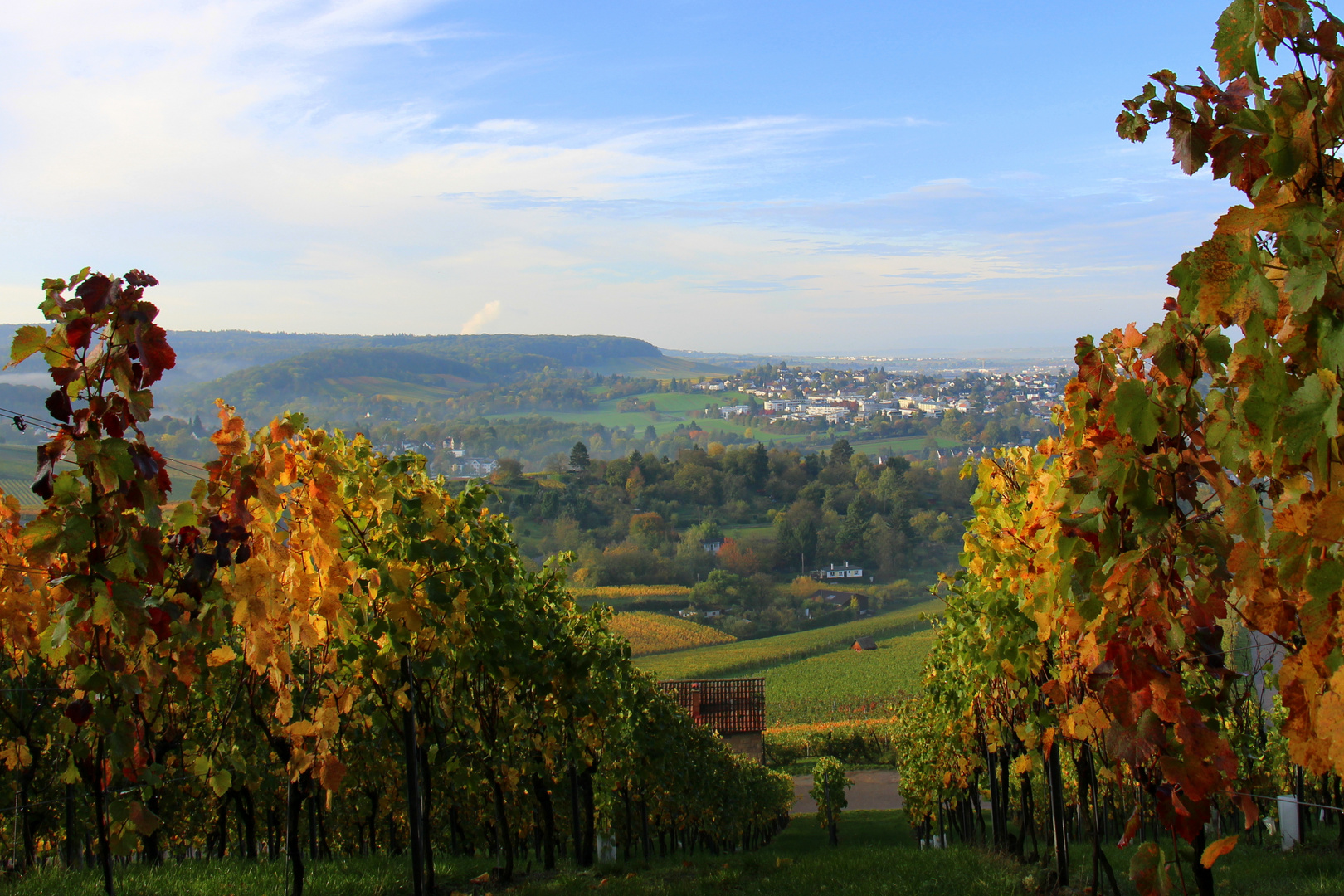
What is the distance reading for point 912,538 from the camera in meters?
106

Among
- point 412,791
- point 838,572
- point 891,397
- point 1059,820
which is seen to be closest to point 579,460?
point 838,572

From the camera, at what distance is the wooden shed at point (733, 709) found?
34.8 meters

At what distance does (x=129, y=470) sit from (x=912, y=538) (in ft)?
355

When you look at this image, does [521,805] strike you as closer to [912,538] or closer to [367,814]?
[367,814]

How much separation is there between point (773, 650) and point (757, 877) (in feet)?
207

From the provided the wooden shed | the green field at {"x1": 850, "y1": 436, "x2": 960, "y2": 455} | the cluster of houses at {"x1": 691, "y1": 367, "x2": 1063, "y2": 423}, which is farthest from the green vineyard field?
the cluster of houses at {"x1": 691, "y1": 367, "x2": 1063, "y2": 423}

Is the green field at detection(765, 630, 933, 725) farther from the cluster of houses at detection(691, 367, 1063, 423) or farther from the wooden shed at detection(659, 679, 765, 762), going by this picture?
the cluster of houses at detection(691, 367, 1063, 423)

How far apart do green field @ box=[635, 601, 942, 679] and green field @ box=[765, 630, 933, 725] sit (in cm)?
171

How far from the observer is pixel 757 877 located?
8.14 metres

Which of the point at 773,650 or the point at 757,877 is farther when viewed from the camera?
the point at 773,650

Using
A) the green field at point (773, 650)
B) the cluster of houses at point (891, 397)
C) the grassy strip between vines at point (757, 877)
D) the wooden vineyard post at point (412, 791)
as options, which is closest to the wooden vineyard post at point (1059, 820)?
the grassy strip between vines at point (757, 877)

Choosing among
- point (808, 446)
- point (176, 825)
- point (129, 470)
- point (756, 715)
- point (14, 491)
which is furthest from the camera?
point (808, 446)

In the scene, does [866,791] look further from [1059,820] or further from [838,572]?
[838,572]

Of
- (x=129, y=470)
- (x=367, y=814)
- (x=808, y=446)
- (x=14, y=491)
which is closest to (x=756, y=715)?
(x=367, y=814)
